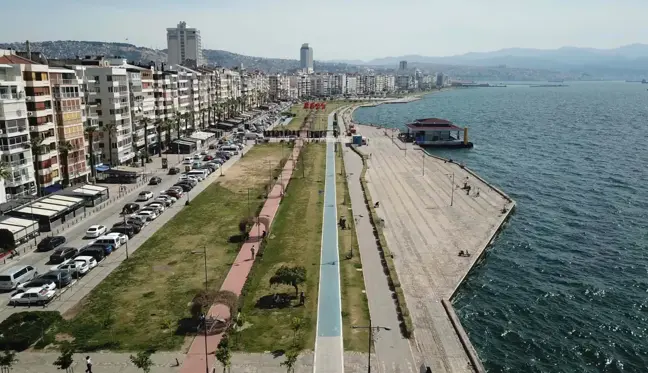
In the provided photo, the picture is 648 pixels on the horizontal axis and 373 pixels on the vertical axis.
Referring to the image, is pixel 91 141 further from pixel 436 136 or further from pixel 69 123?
pixel 436 136

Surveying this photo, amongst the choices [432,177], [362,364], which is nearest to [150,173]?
[432,177]

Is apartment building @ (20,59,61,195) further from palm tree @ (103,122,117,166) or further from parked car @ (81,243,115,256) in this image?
parked car @ (81,243,115,256)

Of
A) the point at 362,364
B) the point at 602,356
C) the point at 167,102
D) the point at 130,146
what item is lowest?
the point at 602,356

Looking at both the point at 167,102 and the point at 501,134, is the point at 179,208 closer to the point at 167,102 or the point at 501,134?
the point at 167,102

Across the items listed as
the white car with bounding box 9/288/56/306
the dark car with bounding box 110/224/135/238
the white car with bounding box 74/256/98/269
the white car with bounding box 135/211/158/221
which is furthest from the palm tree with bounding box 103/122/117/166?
the white car with bounding box 9/288/56/306

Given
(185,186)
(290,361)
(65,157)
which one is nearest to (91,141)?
(65,157)

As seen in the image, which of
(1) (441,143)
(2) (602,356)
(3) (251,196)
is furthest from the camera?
(1) (441,143)
